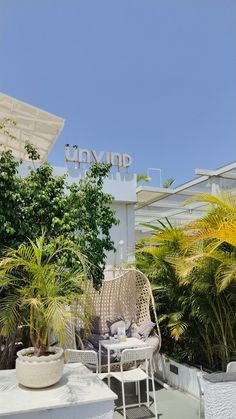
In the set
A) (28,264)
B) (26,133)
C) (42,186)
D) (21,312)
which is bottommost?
(21,312)

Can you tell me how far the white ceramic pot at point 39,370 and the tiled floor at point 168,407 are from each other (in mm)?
1692

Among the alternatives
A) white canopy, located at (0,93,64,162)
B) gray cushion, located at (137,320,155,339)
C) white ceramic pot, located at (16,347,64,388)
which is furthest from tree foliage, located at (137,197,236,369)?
white canopy, located at (0,93,64,162)

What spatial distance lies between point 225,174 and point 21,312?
5933mm

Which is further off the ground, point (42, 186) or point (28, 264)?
point (42, 186)

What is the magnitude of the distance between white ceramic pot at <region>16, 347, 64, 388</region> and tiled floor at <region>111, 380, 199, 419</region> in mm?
1692

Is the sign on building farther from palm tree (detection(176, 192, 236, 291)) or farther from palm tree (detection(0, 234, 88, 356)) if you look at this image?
palm tree (detection(0, 234, 88, 356))

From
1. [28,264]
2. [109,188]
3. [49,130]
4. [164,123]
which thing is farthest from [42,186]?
[164,123]

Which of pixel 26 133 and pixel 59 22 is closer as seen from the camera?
pixel 59 22

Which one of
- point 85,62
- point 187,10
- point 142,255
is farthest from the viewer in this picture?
point 85,62

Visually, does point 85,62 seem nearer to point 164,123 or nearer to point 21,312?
point 164,123

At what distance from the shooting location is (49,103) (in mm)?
11734

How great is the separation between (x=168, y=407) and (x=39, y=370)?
7.80ft

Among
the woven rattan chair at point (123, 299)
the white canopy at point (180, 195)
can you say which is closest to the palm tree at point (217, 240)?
the white canopy at point (180, 195)

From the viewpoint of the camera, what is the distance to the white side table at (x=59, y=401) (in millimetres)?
2904
